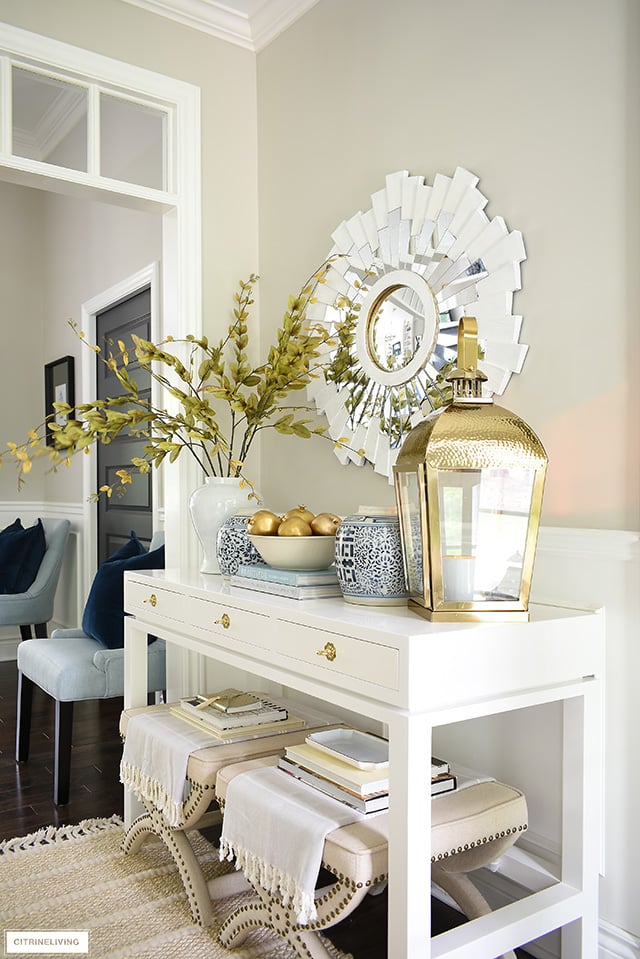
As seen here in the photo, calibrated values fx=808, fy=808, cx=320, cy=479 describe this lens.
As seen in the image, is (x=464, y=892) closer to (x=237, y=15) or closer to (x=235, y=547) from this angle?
(x=235, y=547)

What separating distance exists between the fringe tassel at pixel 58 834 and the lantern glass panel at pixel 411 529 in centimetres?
146

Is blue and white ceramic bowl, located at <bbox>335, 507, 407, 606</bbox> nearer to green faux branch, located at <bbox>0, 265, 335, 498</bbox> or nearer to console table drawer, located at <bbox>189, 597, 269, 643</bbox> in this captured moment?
console table drawer, located at <bbox>189, 597, 269, 643</bbox>

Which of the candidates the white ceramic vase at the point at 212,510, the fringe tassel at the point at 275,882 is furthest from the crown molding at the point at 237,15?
the fringe tassel at the point at 275,882

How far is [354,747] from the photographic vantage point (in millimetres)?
1810

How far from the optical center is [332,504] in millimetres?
2549

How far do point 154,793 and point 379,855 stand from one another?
81 cm

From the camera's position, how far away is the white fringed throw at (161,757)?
194 centimetres

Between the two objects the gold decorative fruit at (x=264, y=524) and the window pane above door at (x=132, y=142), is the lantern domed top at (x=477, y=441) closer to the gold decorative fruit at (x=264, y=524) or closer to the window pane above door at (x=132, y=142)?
the gold decorative fruit at (x=264, y=524)

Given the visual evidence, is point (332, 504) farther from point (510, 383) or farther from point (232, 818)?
point (232, 818)

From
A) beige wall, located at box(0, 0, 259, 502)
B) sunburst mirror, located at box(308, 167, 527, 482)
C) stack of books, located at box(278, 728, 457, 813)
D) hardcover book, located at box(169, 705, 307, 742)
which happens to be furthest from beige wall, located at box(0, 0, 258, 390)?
stack of books, located at box(278, 728, 457, 813)

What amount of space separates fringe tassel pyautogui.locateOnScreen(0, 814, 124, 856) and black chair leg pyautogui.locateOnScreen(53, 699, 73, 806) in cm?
18

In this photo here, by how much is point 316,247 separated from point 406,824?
1.87 meters

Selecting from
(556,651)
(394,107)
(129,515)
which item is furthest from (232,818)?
(129,515)

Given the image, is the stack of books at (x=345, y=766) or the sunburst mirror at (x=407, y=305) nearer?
the stack of books at (x=345, y=766)
